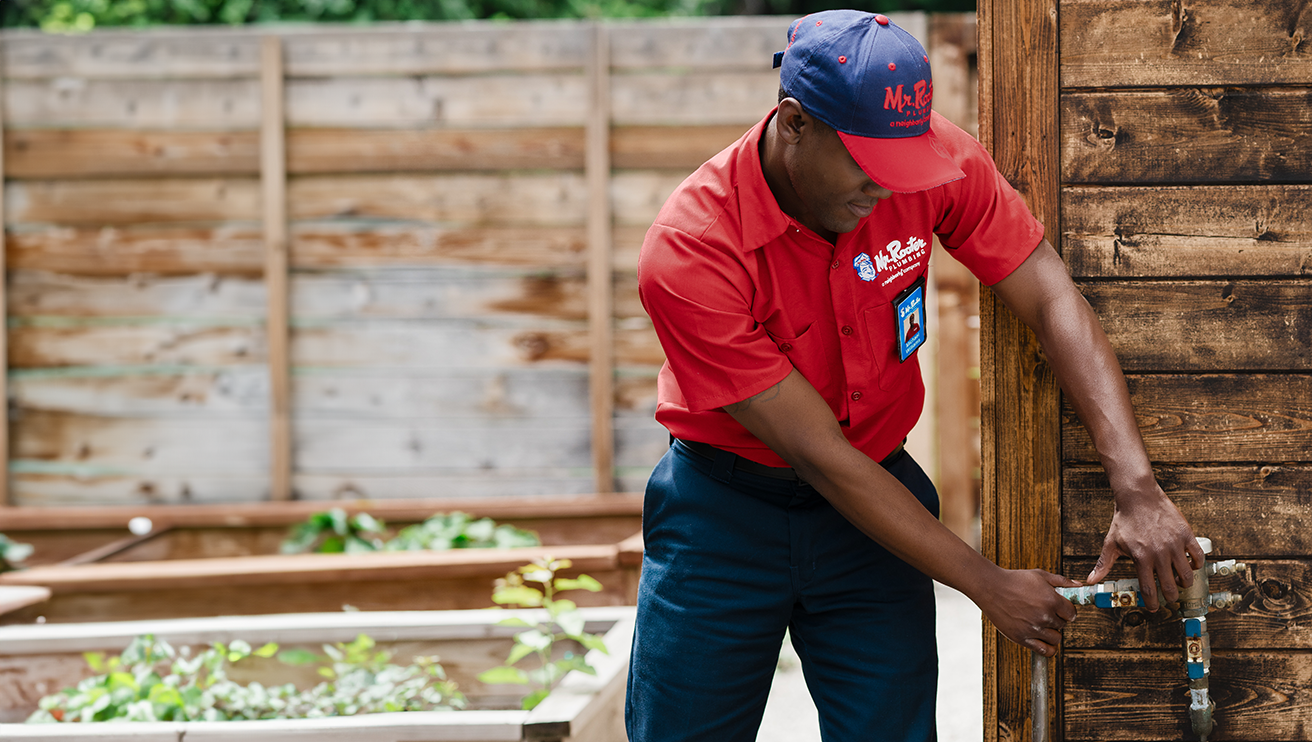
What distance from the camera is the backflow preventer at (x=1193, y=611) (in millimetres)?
1726

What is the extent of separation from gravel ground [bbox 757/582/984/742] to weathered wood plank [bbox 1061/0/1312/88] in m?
1.64

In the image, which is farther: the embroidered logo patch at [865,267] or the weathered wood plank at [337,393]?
the weathered wood plank at [337,393]

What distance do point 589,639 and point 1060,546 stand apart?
3.83 feet

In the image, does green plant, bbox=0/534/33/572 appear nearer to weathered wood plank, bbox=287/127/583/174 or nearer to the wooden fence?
the wooden fence

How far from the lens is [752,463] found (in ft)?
6.28

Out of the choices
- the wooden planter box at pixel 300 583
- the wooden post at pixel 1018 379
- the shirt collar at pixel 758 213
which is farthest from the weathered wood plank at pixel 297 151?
the shirt collar at pixel 758 213

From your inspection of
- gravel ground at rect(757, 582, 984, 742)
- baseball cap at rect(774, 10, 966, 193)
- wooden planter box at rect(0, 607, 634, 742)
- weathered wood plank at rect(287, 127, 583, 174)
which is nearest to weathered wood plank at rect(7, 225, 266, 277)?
weathered wood plank at rect(287, 127, 583, 174)

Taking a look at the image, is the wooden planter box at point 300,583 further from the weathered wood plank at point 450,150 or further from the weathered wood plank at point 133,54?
the weathered wood plank at point 133,54

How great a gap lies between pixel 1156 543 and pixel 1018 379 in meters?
→ 0.39

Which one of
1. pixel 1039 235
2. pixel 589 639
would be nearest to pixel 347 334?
pixel 589 639

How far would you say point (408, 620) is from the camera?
9.10 ft

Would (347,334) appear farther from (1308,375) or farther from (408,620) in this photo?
(1308,375)

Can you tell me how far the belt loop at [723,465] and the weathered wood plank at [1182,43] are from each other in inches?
36.2

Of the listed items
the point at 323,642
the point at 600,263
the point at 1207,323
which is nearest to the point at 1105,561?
the point at 1207,323
